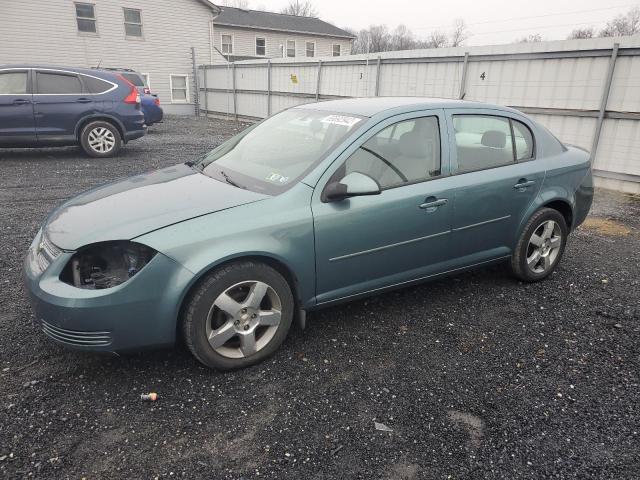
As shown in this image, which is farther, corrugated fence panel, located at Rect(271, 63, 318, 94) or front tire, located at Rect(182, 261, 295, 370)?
corrugated fence panel, located at Rect(271, 63, 318, 94)

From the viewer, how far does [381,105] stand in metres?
3.61

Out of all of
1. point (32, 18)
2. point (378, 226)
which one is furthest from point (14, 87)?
point (32, 18)

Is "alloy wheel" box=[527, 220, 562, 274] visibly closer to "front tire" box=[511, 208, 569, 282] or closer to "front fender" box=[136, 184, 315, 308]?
"front tire" box=[511, 208, 569, 282]

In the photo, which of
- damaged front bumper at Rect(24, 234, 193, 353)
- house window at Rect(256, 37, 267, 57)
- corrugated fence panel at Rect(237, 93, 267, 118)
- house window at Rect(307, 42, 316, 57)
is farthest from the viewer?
house window at Rect(307, 42, 316, 57)

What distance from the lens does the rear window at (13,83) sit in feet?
29.6

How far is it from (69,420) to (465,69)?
9.76 meters

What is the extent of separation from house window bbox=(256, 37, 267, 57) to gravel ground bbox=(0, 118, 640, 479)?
31.7 m

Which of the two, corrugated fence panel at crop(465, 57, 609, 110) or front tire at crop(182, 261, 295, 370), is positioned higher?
corrugated fence panel at crop(465, 57, 609, 110)

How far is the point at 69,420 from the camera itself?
8.09ft

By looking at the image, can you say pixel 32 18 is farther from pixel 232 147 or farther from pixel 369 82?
pixel 232 147

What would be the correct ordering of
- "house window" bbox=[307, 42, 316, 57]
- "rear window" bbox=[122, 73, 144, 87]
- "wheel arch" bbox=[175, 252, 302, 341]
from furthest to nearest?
"house window" bbox=[307, 42, 316, 57], "rear window" bbox=[122, 73, 144, 87], "wheel arch" bbox=[175, 252, 302, 341]

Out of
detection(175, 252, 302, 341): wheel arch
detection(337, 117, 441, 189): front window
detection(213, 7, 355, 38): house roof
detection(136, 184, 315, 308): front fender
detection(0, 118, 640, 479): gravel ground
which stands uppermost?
detection(213, 7, 355, 38): house roof

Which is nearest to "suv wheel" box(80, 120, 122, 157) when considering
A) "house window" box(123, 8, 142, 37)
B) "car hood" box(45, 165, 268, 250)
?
"car hood" box(45, 165, 268, 250)

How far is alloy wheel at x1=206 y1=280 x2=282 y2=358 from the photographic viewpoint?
9.14ft
